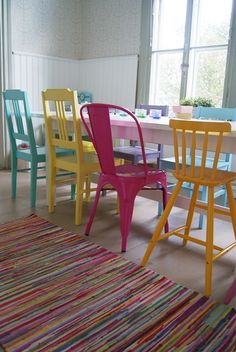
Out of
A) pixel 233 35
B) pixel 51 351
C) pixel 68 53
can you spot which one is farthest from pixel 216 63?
pixel 51 351

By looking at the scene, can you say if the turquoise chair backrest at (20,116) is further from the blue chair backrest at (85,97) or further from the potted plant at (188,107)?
the blue chair backrest at (85,97)

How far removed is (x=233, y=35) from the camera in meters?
3.21

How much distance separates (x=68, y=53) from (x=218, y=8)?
2.10 metres

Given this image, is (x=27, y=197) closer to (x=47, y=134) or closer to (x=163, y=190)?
(x=47, y=134)

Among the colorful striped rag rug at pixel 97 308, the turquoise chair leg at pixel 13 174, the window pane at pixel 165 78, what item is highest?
the window pane at pixel 165 78

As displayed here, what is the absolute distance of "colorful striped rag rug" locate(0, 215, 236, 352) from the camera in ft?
4.08

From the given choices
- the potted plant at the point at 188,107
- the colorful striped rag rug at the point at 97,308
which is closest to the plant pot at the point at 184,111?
the potted plant at the point at 188,107

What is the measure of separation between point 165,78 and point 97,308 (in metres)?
3.12

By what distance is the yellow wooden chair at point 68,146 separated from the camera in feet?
7.32

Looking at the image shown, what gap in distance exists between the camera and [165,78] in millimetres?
3943

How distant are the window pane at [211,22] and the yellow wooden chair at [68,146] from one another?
6.18ft

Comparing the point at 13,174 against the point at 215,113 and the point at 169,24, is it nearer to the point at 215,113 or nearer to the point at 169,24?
the point at 215,113

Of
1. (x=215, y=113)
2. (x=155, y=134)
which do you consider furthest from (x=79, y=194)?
(x=215, y=113)

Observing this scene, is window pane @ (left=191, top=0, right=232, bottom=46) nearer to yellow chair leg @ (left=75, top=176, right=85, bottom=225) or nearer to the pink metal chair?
the pink metal chair
